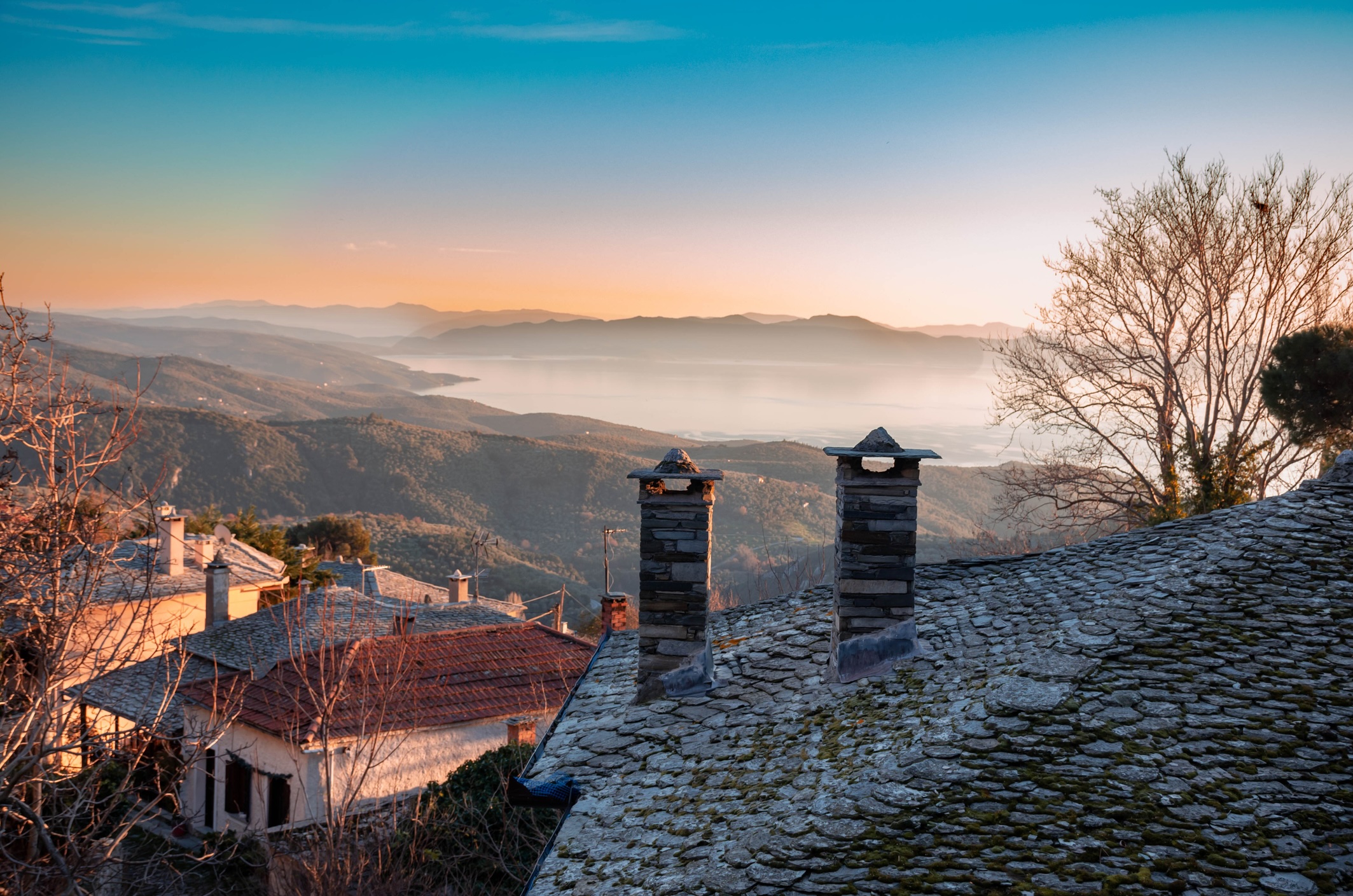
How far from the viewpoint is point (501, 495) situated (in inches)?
3246

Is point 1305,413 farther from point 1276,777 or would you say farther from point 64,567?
point 64,567

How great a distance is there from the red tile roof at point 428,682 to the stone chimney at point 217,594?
6.80m

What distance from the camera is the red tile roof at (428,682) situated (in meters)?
17.2

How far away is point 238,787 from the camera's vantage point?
1953cm

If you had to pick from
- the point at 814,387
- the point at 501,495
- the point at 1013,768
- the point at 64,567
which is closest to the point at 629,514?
the point at 501,495

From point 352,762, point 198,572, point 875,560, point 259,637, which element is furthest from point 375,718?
point 198,572

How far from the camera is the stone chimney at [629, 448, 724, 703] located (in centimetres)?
863

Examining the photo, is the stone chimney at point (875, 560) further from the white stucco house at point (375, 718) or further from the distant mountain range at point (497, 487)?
the distant mountain range at point (497, 487)

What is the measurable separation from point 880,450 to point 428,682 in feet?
45.5

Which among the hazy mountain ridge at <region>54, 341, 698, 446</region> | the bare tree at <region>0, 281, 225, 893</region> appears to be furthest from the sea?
the bare tree at <region>0, 281, 225, 893</region>

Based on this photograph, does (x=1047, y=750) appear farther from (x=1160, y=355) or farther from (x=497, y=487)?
(x=497, y=487)

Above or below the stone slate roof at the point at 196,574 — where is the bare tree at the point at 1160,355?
above

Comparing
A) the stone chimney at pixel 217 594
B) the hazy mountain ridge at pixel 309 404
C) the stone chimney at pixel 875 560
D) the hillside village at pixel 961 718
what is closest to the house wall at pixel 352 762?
the hillside village at pixel 961 718

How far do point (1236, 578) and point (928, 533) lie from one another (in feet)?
195
